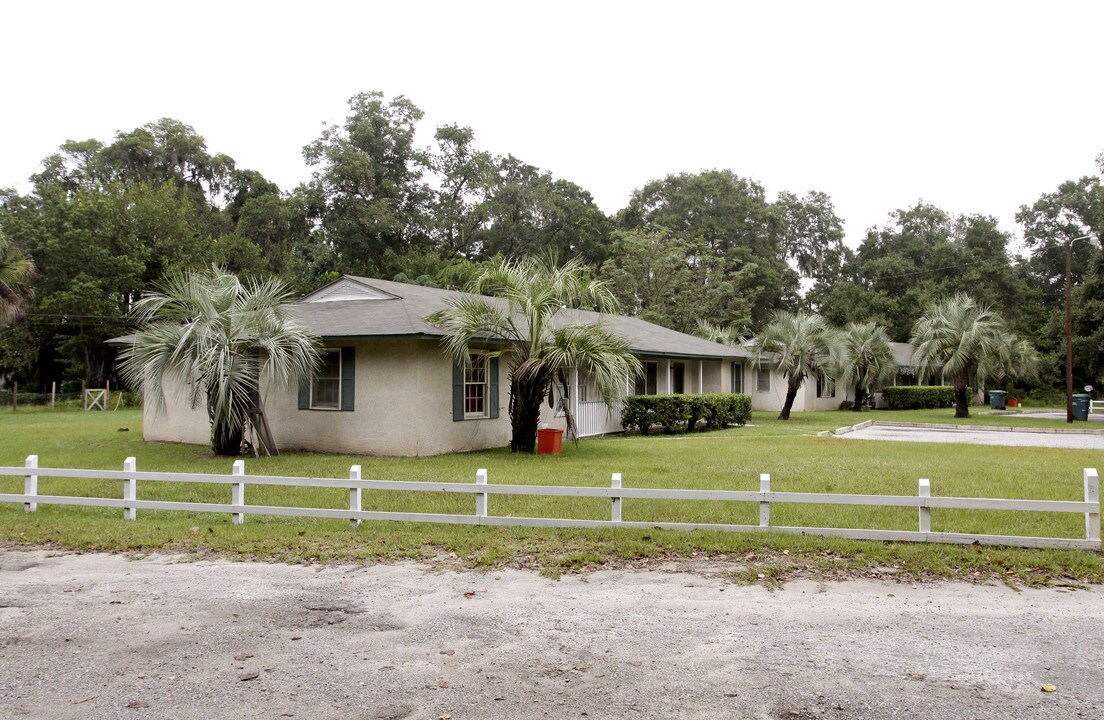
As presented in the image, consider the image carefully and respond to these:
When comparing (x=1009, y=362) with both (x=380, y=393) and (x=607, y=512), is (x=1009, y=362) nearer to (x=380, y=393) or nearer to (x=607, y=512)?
(x=380, y=393)

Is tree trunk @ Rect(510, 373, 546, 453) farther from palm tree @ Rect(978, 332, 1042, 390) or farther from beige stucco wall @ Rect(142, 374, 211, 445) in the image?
palm tree @ Rect(978, 332, 1042, 390)

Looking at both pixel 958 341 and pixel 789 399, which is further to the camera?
Result: pixel 958 341

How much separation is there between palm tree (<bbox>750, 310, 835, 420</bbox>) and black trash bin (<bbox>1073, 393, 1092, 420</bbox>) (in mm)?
10767

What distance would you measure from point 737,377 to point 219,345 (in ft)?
72.3

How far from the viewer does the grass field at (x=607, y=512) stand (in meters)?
7.57

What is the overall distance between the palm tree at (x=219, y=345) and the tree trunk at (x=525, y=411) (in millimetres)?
3896

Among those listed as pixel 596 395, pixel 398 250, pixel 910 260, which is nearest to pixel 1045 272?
pixel 910 260

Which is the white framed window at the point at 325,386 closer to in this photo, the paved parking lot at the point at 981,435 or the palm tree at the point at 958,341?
the paved parking lot at the point at 981,435

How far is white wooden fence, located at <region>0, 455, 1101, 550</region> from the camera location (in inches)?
305

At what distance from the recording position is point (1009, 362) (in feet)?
111

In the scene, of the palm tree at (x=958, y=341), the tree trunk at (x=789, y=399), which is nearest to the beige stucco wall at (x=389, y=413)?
the tree trunk at (x=789, y=399)

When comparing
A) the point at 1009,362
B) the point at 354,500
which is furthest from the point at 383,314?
the point at 1009,362

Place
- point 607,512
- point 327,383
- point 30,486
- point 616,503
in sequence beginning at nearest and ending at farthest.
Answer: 1. point 616,503
2. point 607,512
3. point 30,486
4. point 327,383

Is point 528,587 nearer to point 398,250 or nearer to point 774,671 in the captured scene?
point 774,671
